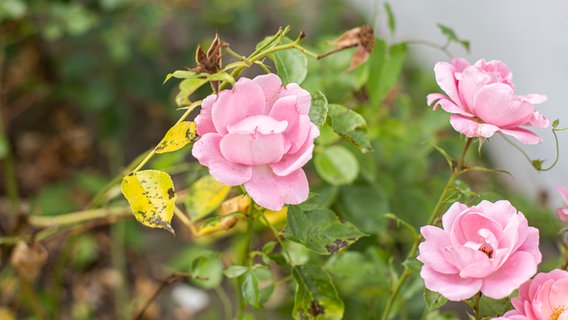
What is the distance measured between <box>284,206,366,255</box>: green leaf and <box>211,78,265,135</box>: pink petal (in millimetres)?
122

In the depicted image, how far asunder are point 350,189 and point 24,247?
49 cm

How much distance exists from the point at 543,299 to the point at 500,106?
17 cm

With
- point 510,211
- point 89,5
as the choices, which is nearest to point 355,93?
point 510,211

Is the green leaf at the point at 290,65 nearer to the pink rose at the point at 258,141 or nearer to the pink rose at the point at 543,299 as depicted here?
the pink rose at the point at 258,141

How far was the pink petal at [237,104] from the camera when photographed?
1.85 feet

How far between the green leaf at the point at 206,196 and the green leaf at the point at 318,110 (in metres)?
0.25

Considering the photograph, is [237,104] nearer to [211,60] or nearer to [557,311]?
[211,60]

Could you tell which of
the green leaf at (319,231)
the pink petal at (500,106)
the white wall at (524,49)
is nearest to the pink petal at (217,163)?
the green leaf at (319,231)

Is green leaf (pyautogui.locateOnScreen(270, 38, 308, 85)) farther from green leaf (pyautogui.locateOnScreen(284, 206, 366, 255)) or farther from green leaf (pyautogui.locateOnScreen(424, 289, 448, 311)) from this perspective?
green leaf (pyautogui.locateOnScreen(424, 289, 448, 311))

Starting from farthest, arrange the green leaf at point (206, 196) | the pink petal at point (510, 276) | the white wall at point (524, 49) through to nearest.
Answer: the white wall at point (524, 49) → the green leaf at point (206, 196) → the pink petal at point (510, 276)

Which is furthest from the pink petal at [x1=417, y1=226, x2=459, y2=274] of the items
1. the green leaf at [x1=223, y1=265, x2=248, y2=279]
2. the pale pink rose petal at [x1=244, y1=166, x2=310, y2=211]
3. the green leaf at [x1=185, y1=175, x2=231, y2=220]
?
the green leaf at [x1=185, y1=175, x2=231, y2=220]

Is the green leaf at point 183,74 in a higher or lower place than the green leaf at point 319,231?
higher

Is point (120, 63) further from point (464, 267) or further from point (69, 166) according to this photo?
point (464, 267)

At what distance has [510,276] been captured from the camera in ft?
1.77
